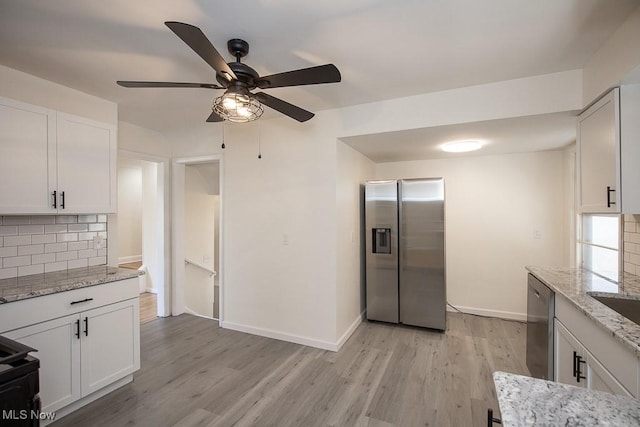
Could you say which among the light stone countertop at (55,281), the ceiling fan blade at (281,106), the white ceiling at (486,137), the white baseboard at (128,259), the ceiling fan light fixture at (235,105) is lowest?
the white baseboard at (128,259)

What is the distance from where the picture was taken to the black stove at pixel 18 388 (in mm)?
1189

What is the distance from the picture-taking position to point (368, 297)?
3686 millimetres

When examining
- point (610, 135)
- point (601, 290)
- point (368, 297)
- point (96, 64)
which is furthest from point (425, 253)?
point (96, 64)

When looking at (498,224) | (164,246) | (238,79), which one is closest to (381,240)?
(498,224)

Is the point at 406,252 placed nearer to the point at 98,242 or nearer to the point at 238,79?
the point at 238,79

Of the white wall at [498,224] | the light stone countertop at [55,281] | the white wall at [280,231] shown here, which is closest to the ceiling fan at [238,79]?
the white wall at [280,231]

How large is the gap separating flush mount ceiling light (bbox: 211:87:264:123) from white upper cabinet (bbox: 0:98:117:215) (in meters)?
1.30

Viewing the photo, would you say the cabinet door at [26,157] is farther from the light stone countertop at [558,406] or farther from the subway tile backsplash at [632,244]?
the subway tile backsplash at [632,244]

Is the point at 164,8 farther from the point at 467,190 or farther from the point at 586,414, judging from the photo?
the point at 467,190

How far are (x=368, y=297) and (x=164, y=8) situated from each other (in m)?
3.39

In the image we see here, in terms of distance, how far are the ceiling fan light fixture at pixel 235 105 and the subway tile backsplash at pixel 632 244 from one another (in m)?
2.75

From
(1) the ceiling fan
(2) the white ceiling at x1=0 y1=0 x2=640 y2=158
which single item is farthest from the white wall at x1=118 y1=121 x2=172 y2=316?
(1) the ceiling fan

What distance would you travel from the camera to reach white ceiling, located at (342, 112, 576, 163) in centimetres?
244

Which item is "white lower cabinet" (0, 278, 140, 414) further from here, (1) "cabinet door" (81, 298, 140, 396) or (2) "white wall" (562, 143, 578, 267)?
(2) "white wall" (562, 143, 578, 267)
